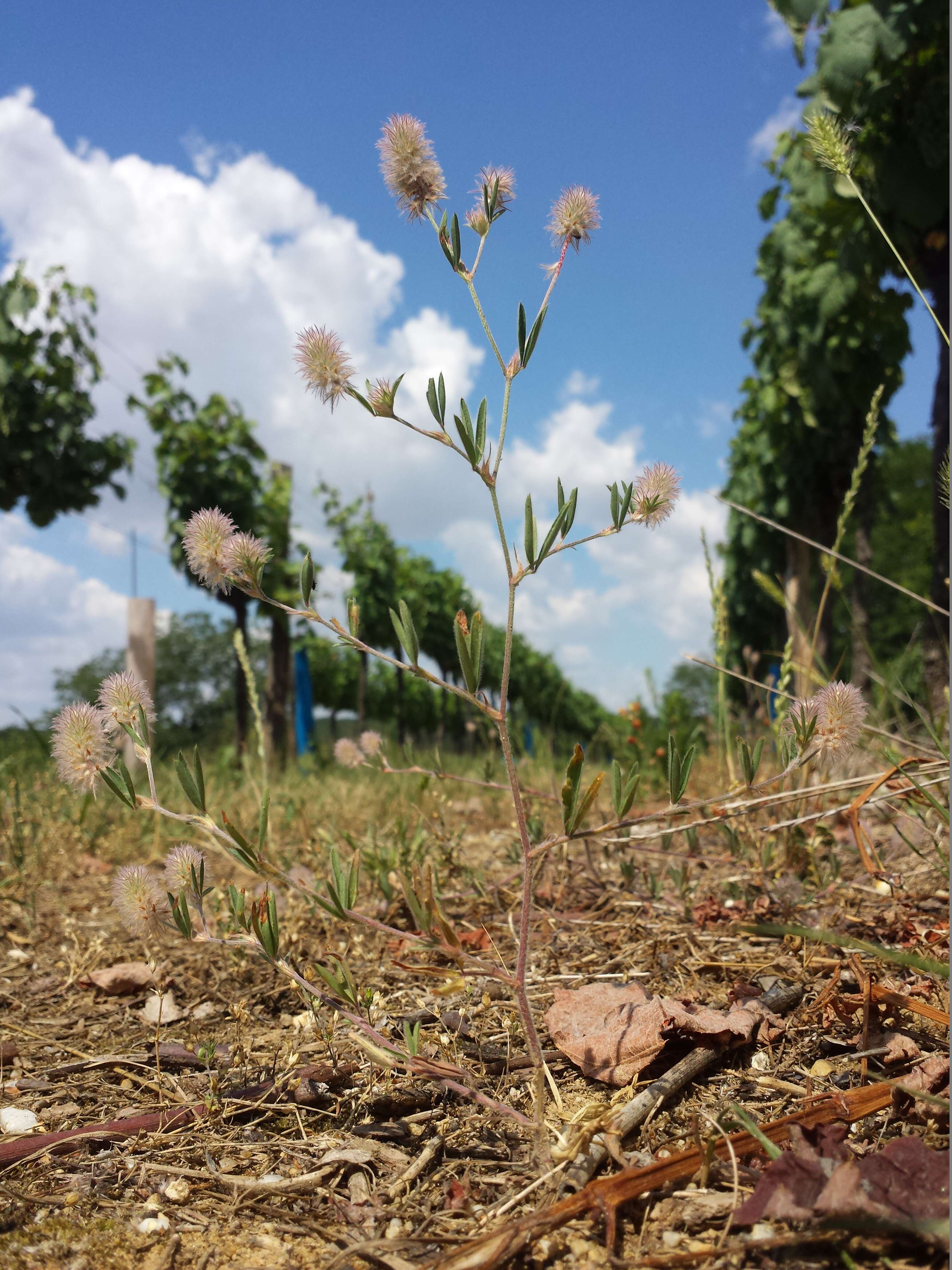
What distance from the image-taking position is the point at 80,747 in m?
1.34

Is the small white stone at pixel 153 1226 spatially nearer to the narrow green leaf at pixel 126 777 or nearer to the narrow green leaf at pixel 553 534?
the narrow green leaf at pixel 126 777

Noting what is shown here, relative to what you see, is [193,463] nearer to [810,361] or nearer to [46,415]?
[46,415]

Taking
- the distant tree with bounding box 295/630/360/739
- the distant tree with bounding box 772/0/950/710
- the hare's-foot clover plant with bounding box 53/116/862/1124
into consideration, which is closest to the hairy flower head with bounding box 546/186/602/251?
the hare's-foot clover plant with bounding box 53/116/862/1124

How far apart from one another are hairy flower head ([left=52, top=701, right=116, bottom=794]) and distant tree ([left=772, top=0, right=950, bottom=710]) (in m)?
4.76

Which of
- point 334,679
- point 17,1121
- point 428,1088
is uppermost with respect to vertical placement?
point 334,679

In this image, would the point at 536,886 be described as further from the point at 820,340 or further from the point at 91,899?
the point at 820,340

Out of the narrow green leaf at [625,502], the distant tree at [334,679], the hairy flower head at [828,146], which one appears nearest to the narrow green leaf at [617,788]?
the narrow green leaf at [625,502]

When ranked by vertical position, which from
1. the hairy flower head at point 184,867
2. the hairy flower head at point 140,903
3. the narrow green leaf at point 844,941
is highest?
the narrow green leaf at point 844,941

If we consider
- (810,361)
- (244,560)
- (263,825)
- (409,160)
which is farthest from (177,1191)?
(810,361)

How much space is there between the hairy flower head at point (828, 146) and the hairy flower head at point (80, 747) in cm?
188

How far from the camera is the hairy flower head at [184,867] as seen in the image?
139 centimetres

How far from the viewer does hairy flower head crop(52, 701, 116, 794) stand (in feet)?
4.36

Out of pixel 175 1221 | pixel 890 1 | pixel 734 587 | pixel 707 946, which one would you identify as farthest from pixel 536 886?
pixel 734 587

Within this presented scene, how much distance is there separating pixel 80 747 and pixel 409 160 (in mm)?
1078
